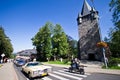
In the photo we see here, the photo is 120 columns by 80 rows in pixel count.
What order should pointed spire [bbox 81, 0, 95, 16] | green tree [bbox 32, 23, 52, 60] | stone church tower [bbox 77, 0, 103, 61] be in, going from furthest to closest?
green tree [bbox 32, 23, 52, 60], pointed spire [bbox 81, 0, 95, 16], stone church tower [bbox 77, 0, 103, 61]

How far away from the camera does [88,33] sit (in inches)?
1583

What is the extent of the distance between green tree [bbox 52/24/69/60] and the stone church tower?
9718 millimetres

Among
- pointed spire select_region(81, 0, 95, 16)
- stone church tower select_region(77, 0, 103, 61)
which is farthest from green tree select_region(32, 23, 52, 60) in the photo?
pointed spire select_region(81, 0, 95, 16)

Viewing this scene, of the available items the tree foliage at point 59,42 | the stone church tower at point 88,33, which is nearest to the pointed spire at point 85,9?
the stone church tower at point 88,33

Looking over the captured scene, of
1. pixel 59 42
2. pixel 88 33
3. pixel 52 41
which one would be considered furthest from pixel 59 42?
pixel 88 33

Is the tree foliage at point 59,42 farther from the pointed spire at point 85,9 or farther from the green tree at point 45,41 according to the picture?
the pointed spire at point 85,9

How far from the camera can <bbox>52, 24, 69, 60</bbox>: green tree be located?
162ft

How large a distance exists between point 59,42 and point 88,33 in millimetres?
13514

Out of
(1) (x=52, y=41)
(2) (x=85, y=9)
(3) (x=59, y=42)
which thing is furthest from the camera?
(1) (x=52, y=41)

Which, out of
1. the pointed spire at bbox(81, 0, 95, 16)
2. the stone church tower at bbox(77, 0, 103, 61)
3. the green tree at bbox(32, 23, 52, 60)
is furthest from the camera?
the green tree at bbox(32, 23, 52, 60)

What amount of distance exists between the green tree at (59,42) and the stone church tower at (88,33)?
9718 mm

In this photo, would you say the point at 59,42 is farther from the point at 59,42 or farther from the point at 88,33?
the point at 88,33

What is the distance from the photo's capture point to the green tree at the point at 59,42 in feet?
162

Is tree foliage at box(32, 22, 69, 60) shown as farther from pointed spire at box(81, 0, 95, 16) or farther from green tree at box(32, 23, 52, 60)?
pointed spire at box(81, 0, 95, 16)
